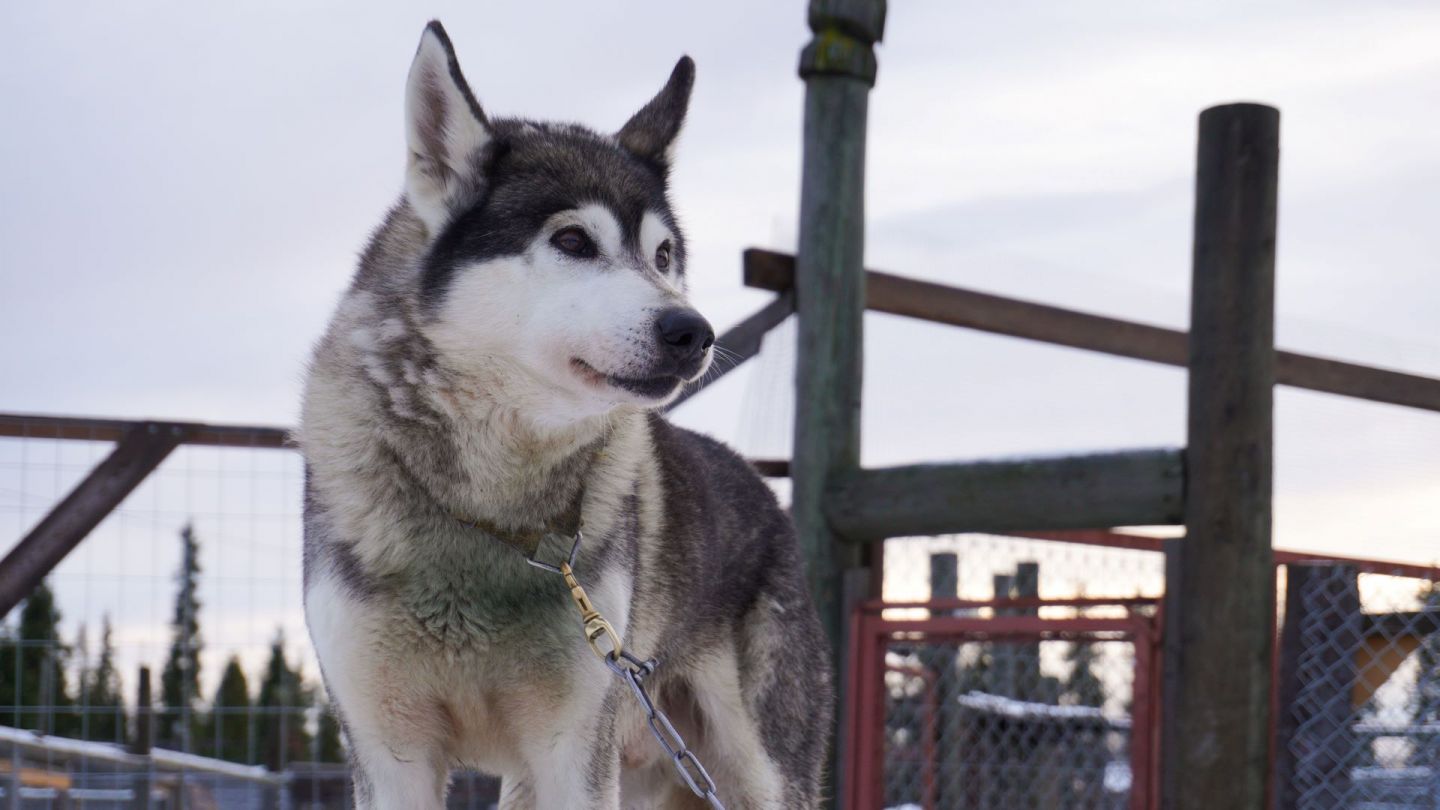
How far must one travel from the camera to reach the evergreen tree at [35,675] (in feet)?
16.1

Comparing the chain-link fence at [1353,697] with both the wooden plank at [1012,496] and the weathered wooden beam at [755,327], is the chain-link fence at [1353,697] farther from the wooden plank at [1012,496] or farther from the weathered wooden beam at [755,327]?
the weathered wooden beam at [755,327]

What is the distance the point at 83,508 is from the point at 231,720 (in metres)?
1.25

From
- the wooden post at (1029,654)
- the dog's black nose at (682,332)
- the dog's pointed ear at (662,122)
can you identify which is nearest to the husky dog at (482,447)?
the dog's black nose at (682,332)

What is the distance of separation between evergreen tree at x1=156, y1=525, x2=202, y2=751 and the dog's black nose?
2.99 m

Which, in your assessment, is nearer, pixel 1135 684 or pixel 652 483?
pixel 652 483

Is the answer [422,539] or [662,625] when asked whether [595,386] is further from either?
[662,625]

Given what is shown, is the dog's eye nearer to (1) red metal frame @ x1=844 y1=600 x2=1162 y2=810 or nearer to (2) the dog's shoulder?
(2) the dog's shoulder

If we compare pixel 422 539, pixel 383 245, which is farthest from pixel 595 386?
pixel 383 245

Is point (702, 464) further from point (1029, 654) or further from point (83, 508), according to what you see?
point (1029, 654)

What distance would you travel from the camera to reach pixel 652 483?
3414mm

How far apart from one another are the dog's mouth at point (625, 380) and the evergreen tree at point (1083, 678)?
2.59 meters

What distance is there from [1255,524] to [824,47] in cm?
234

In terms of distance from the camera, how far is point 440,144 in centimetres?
297

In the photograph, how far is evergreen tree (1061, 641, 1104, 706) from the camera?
500 centimetres
